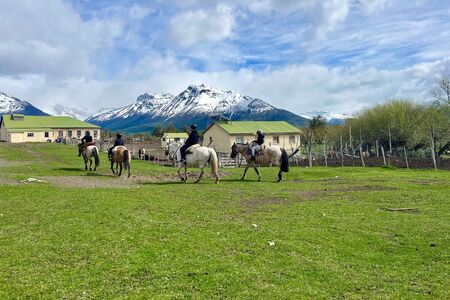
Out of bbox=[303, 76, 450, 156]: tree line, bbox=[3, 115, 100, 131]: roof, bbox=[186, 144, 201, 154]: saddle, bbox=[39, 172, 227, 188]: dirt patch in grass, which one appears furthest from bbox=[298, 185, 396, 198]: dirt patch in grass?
bbox=[3, 115, 100, 131]: roof

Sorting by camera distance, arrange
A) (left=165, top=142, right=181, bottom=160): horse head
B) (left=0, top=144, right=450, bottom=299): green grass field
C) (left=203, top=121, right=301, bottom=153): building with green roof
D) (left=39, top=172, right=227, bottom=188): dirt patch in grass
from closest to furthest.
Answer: (left=0, top=144, right=450, bottom=299): green grass field
(left=39, top=172, right=227, bottom=188): dirt patch in grass
(left=165, top=142, right=181, bottom=160): horse head
(left=203, top=121, right=301, bottom=153): building with green roof

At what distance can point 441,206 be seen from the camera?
17906 millimetres

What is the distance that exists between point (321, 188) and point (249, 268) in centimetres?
1699

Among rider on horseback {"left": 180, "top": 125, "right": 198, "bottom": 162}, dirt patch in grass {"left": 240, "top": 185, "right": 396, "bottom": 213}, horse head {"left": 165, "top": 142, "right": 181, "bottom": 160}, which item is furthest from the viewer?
horse head {"left": 165, "top": 142, "right": 181, "bottom": 160}

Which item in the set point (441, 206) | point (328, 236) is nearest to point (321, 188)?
point (441, 206)

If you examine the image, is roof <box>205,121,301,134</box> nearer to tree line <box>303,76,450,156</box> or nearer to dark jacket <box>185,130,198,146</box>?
tree line <box>303,76,450,156</box>

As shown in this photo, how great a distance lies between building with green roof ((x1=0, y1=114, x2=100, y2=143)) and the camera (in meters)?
90.4

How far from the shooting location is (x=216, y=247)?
35.3 ft

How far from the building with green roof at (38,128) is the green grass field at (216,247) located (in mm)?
79976

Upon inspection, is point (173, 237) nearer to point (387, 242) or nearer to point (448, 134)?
point (387, 242)

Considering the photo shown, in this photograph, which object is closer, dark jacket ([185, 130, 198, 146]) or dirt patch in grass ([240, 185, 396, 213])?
dirt patch in grass ([240, 185, 396, 213])

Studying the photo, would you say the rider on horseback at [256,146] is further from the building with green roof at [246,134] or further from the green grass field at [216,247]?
the building with green roof at [246,134]

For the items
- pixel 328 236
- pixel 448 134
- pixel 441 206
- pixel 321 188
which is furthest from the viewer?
pixel 448 134

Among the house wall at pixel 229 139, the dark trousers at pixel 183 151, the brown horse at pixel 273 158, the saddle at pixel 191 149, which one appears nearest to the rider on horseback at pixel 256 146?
the brown horse at pixel 273 158
